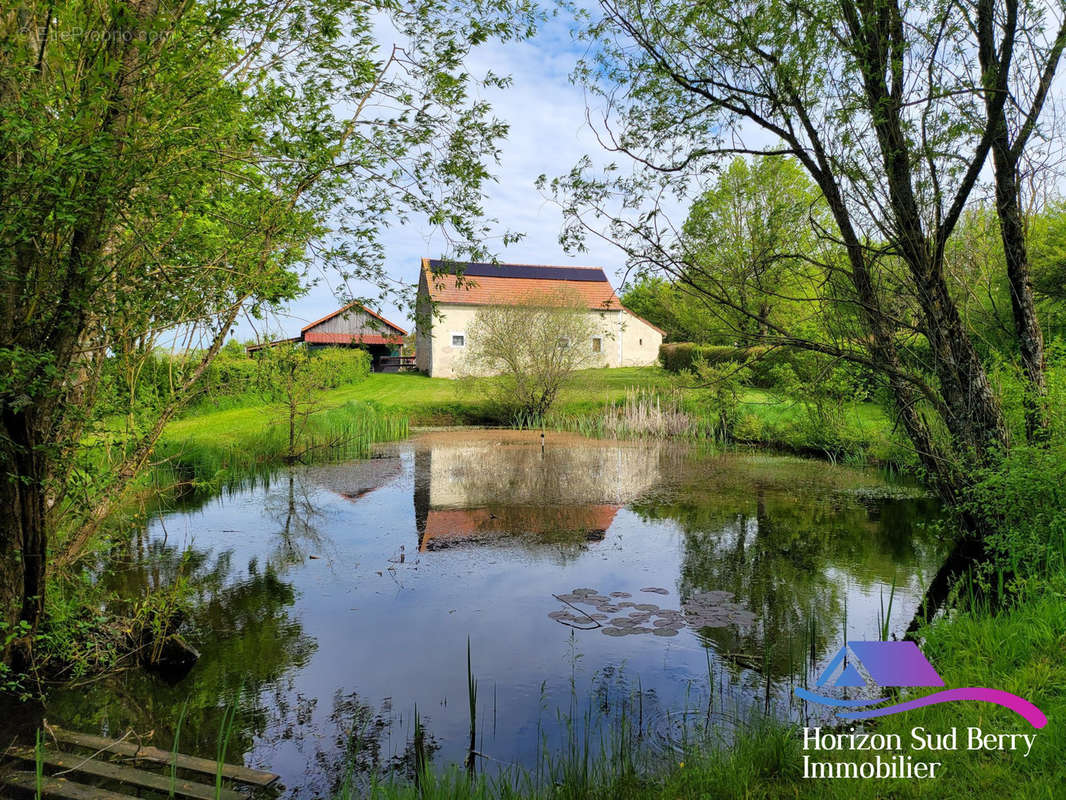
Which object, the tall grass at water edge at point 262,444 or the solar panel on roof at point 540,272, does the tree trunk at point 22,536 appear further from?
the solar panel on roof at point 540,272

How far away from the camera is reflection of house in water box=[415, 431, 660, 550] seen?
29.6ft

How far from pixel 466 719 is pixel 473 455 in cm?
1077

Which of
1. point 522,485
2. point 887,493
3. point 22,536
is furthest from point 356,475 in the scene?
point 887,493

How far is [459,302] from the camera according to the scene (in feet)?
103

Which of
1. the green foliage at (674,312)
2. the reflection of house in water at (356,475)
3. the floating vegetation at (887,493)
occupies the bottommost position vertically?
the floating vegetation at (887,493)

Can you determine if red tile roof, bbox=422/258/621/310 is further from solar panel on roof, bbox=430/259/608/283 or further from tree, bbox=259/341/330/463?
tree, bbox=259/341/330/463

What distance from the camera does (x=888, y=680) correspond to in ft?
14.5

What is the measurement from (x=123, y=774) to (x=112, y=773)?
0.06m

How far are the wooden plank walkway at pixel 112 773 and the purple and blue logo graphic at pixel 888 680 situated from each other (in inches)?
136

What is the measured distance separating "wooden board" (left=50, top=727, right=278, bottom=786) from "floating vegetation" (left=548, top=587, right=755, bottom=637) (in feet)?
9.49

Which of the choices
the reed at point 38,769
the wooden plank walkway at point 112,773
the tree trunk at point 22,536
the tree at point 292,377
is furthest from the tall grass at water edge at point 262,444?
the reed at point 38,769

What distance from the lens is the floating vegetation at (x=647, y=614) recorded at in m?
5.60

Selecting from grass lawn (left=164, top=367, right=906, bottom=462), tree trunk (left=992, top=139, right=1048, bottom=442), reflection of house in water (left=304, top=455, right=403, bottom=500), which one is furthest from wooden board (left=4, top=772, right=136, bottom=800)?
tree trunk (left=992, top=139, right=1048, bottom=442)

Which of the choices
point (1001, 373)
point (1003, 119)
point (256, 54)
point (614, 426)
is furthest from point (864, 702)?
point (614, 426)
